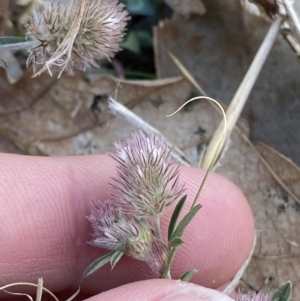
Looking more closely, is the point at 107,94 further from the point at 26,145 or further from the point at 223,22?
the point at 223,22

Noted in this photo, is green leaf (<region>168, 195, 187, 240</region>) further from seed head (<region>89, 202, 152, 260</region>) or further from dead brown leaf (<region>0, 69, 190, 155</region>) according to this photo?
dead brown leaf (<region>0, 69, 190, 155</region>)

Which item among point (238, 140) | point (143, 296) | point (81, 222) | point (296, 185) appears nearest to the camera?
Answer: point (143, 296)

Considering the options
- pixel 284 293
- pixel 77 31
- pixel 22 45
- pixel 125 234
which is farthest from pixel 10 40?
pixel 284 293

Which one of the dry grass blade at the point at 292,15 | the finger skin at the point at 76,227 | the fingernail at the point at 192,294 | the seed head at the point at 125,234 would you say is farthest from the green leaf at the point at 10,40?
the dry grass blade at the point at 292,15

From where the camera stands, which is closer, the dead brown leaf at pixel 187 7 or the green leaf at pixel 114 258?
the green leaf at pixel 114 258

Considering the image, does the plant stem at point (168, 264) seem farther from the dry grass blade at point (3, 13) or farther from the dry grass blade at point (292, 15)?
the dry grass blade at point (3, 13)

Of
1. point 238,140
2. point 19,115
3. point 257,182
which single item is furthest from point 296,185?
point 19,115

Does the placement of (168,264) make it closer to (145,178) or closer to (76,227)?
(145,178)
